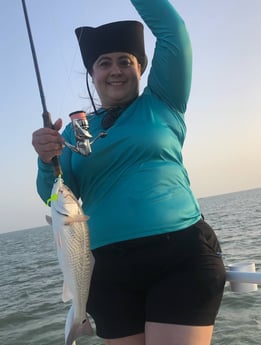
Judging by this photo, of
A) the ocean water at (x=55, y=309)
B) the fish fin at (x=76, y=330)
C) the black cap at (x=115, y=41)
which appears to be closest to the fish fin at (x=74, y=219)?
the fish fin at (x=76, y=330)

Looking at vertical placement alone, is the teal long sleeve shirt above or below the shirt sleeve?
below

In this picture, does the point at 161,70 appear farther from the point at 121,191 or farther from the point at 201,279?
the point at 201,279

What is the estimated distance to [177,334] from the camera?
223 cm

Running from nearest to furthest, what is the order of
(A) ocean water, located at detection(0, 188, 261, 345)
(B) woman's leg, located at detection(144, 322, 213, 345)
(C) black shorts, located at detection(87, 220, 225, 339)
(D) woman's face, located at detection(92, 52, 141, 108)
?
(B) woman's leg, located at detection(144, 322, 213, 345)
(C) black shorts, located at detection(87, 220, 225, 339)
(D) woman's face, located at detection(92, 52, 141, 108)
(A) ocean water, located at detection(0, 188, 261, 345)

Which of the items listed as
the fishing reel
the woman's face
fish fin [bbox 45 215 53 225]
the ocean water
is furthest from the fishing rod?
the ocean water

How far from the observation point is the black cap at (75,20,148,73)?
2812 mm

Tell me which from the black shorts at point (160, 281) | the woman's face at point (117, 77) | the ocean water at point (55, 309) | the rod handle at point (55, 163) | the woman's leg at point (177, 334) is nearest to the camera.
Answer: the woman's leg at point (177, 334)

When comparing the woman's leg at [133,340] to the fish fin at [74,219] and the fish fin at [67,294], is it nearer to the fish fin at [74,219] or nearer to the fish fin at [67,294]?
the fish fin at [67,294]

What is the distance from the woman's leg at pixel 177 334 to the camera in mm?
2221

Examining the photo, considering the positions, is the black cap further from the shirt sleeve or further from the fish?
the fish

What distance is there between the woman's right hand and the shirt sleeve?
77 centimetres

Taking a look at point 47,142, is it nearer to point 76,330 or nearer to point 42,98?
point 42,98

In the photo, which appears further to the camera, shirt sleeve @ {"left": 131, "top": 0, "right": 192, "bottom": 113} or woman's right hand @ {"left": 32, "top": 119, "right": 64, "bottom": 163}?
shirt sleeve @ {"left": 131, "top": 0, "right": 192, "bottom": 113}

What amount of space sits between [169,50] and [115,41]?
1.48 ft
